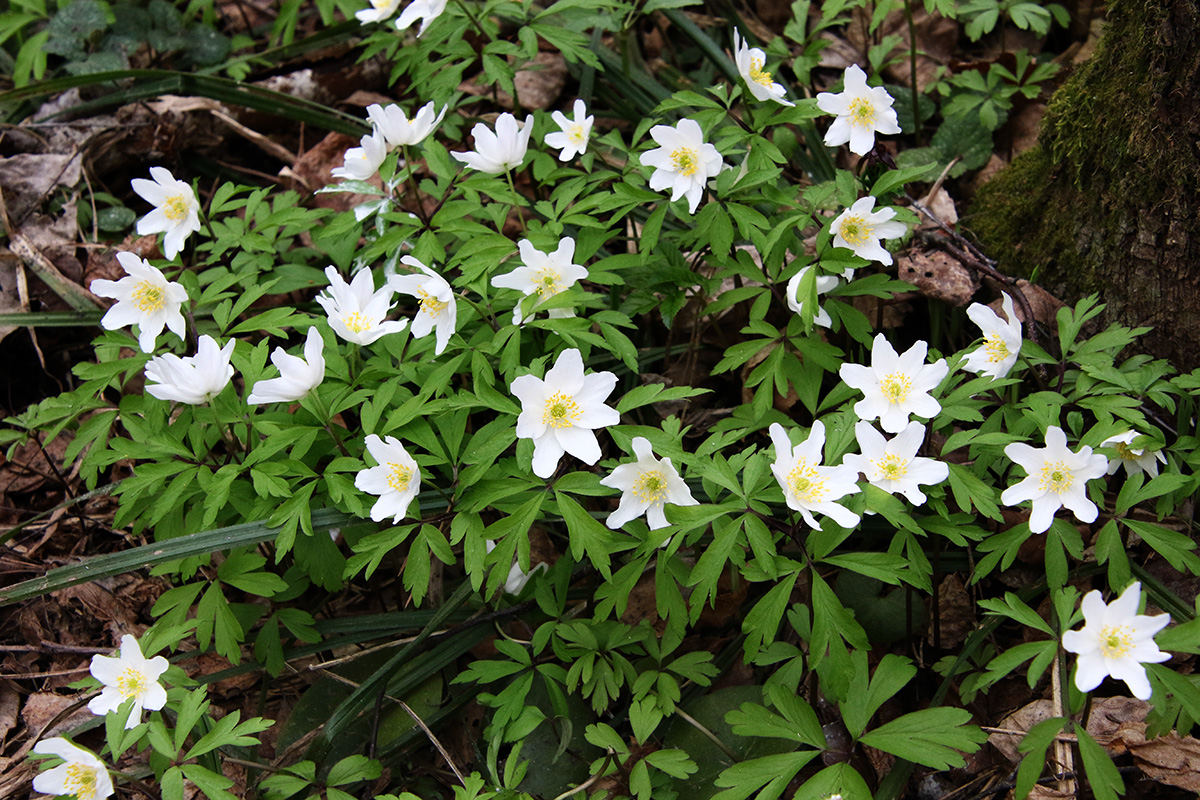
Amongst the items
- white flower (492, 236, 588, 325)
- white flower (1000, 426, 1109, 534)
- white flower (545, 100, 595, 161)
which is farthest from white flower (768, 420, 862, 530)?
white flower (545, 100, 595, 161)

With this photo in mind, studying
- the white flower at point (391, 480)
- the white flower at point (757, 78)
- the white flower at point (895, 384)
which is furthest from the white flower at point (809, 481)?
the white flower at point (757, 78)

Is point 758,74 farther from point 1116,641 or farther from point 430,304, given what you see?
point 1116,641

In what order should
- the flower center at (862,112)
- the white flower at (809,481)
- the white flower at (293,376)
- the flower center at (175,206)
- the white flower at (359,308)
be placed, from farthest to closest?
the flower center at (175,206) → the flower center at (862,112) → the white flower at (359,308) → the white flower at (293,376) → the white flower at (809,481)

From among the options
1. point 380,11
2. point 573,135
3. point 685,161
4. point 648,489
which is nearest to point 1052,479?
point 648,489

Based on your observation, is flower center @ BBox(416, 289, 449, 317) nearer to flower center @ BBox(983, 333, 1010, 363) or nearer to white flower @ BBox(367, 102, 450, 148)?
→ white flower @ BBox(367, 102, 450, 148)

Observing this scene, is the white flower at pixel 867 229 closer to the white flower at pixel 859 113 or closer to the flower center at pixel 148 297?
the white flower at pixel 859 113

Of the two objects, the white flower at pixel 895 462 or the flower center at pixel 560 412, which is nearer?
the white flower at pixel 895 462
